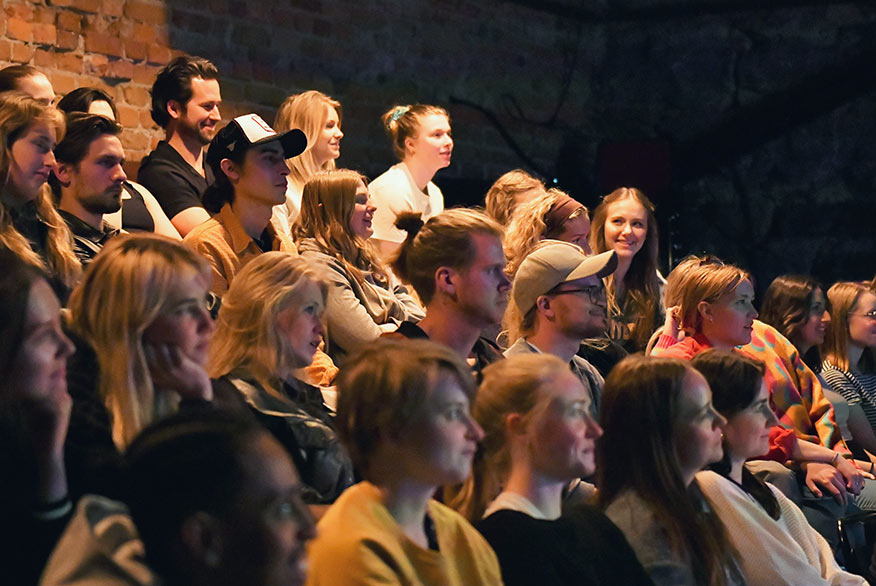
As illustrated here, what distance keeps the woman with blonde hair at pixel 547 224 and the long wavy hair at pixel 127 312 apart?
2.20 meters

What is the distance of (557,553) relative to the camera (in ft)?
8.24

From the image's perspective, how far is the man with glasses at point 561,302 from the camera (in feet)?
12.4

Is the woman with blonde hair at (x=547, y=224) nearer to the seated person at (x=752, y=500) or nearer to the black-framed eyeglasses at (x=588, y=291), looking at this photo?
the black-framed eyeglasses at (x=588, y=291)

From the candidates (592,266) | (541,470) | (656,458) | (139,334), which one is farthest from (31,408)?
(592,266)

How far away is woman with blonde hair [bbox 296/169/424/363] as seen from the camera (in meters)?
4.02

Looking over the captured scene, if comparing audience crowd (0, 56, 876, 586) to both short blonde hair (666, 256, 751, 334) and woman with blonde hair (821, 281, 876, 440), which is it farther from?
woman with blonde hair (821, 281, 876, 440)

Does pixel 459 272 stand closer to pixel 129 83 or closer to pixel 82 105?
pixel 82 105

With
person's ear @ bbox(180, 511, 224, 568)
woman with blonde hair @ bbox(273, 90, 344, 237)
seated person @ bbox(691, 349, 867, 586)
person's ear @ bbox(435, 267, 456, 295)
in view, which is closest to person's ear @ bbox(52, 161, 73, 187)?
person's ear @ bbox(435, 267, 456, 295)

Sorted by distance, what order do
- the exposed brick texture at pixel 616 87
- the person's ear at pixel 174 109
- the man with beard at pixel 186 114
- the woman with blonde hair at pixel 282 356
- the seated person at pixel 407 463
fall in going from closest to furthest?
the seated person at pixel 407 463 < the woman with blonde hair at pixel 282 356 < the man with beard at pixel 186 114 < the person's ear at pixel 174 109 < the exposed brick texture at pixel 616 87

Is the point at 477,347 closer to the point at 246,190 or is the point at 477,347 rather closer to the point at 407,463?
the point at 246,190

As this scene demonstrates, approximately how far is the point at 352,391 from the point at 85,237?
5.21 feet

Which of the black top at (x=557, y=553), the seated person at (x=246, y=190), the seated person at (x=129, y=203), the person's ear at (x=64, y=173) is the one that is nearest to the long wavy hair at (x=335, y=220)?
the seated person at (x=246, y=190)

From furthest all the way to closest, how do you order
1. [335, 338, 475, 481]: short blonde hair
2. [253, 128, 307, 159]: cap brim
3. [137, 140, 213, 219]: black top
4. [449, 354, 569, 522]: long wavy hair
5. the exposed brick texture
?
the exposed brick texture
[137, 140, 213, 219]: black top
[253, 128, 307, 159]: cap brim
[449, 354, 569, 522]: long wavy hair
[335, 338, 475, 481]: short blonde hair

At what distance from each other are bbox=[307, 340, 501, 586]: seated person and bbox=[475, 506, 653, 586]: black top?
5.7 inches
